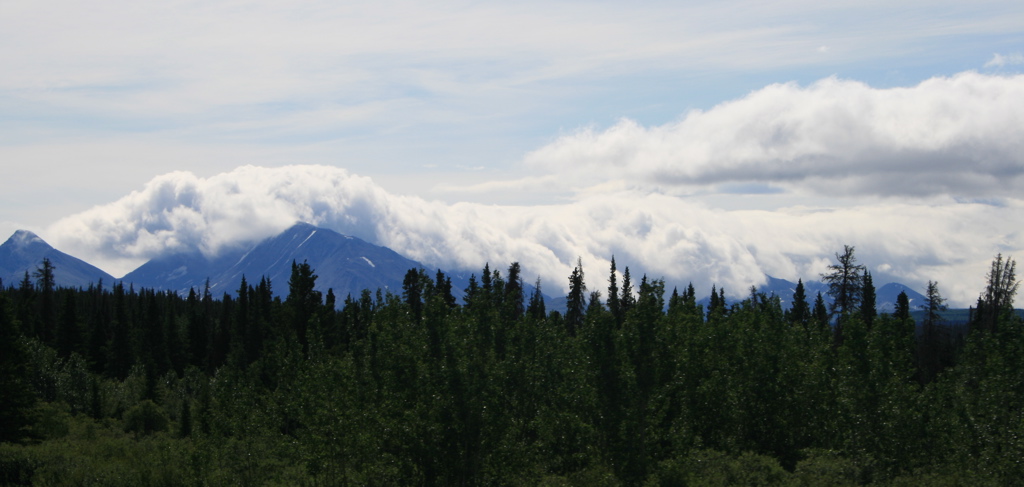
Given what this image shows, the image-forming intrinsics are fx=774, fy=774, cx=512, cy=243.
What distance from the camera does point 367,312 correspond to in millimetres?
65688

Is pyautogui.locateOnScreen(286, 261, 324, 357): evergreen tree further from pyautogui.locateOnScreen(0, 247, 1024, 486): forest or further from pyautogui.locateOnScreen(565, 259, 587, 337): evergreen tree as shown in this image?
pyautogui.locateOnScreen(565, 259, 587, 337): evergreen tree

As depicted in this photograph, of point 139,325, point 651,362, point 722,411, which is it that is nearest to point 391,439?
point 651,362

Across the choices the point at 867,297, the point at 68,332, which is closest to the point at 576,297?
the point at 867,297

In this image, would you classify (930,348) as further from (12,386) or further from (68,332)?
(68,332)

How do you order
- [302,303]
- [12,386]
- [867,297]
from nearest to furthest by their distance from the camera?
1. [12,386]
2. [302,303]
3. [867,297]

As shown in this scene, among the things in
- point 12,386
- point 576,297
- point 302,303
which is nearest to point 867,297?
point 576,297

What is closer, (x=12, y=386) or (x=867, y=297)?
(x=12, y=386)

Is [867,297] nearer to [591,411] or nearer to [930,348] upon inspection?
[930,348]

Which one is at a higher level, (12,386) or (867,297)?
(867,297)

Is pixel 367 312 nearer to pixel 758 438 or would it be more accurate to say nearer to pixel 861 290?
pixel 758 438

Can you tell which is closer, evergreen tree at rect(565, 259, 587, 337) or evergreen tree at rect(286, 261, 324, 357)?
evergreen tree at rect(286, 261, 324, 357)

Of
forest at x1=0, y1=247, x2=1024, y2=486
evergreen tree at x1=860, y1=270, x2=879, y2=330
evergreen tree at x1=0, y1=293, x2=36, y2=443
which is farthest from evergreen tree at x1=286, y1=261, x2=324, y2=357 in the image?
evergreen tree at x1=860, y1=270, x2=879, y2=330

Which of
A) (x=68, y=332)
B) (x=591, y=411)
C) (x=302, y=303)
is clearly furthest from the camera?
(x=68, y=332)

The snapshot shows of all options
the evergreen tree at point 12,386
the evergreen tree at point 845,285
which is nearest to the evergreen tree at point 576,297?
the evergreen tree at point 845,285
